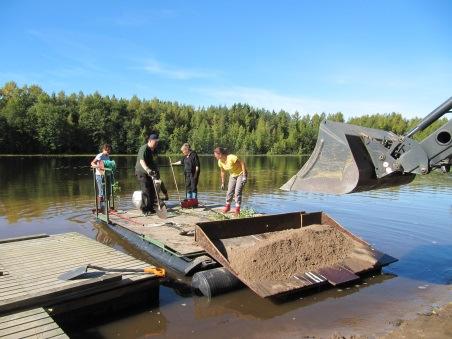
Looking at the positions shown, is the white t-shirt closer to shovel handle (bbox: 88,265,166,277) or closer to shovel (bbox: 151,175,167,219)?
shovel (bbox: 151,175,167,219)

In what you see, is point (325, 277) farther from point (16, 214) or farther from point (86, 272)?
point (16, 214)

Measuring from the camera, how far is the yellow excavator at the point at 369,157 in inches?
Answer: 191

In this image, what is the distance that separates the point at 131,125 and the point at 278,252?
3404 inches

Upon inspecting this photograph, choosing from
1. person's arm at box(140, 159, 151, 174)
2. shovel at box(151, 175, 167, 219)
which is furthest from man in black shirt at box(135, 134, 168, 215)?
shovel at box(151, 175, 167, 219)

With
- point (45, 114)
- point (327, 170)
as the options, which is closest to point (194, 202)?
point (327, 170)

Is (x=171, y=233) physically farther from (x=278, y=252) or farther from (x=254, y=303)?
(x=254, y=303)

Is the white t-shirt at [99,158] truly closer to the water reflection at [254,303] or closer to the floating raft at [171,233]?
the floating raft at [171,233]

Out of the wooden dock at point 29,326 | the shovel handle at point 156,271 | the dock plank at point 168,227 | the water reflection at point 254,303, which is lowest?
the water reflection at point 254,303

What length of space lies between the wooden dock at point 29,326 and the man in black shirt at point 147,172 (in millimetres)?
5574

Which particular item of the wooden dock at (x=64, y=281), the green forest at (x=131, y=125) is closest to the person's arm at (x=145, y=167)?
the wooden dock at (x=64, y=281)

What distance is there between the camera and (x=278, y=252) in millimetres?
7168

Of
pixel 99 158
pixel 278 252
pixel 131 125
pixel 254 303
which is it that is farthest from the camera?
pixel 131 125

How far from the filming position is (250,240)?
25.1 feet

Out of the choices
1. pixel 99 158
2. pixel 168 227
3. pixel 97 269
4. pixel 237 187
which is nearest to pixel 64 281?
pixel 97 269
